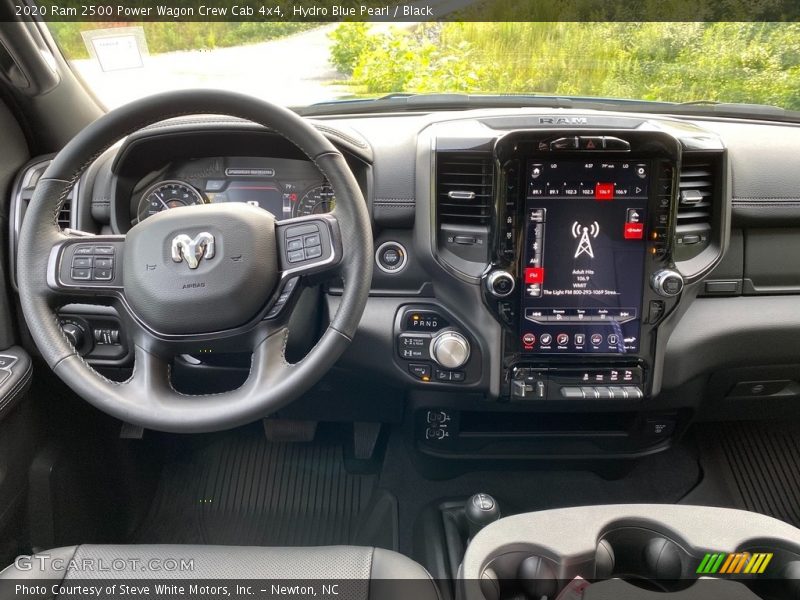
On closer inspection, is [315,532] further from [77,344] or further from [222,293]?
[222,293]

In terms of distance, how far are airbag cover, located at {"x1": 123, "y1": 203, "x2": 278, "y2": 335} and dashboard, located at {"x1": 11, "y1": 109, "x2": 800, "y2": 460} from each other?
0.38 meters

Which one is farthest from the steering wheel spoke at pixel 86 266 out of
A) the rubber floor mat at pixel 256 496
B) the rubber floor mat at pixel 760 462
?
the rubber floor mat at pixel 760 462

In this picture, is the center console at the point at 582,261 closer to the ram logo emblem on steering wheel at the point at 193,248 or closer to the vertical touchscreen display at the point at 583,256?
the vertical touchscreen display at the point at 583,256

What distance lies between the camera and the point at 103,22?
1560mm

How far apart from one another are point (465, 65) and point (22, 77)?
1148mm

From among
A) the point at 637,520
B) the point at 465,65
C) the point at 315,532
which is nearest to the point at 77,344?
the point at 315,532

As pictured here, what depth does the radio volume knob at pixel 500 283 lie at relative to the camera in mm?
1525

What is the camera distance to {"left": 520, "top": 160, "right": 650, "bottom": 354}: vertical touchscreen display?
4.91ft

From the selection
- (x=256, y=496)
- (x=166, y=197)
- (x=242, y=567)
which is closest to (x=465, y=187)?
(x=166, y=197)

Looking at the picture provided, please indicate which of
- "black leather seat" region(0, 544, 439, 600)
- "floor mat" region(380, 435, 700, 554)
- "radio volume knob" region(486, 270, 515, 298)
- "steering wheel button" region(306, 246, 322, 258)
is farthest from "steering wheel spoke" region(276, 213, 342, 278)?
"floor mat" region(380, 435, 700, 554)

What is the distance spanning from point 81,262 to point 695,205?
4.59 feet

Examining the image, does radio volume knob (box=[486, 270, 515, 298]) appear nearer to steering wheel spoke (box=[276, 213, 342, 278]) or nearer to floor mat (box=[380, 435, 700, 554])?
steering wheel spoke (box=[276, 213, 342, 278])

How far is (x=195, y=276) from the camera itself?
1255mm

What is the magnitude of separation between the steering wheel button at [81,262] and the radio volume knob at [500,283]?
2.84 ft
